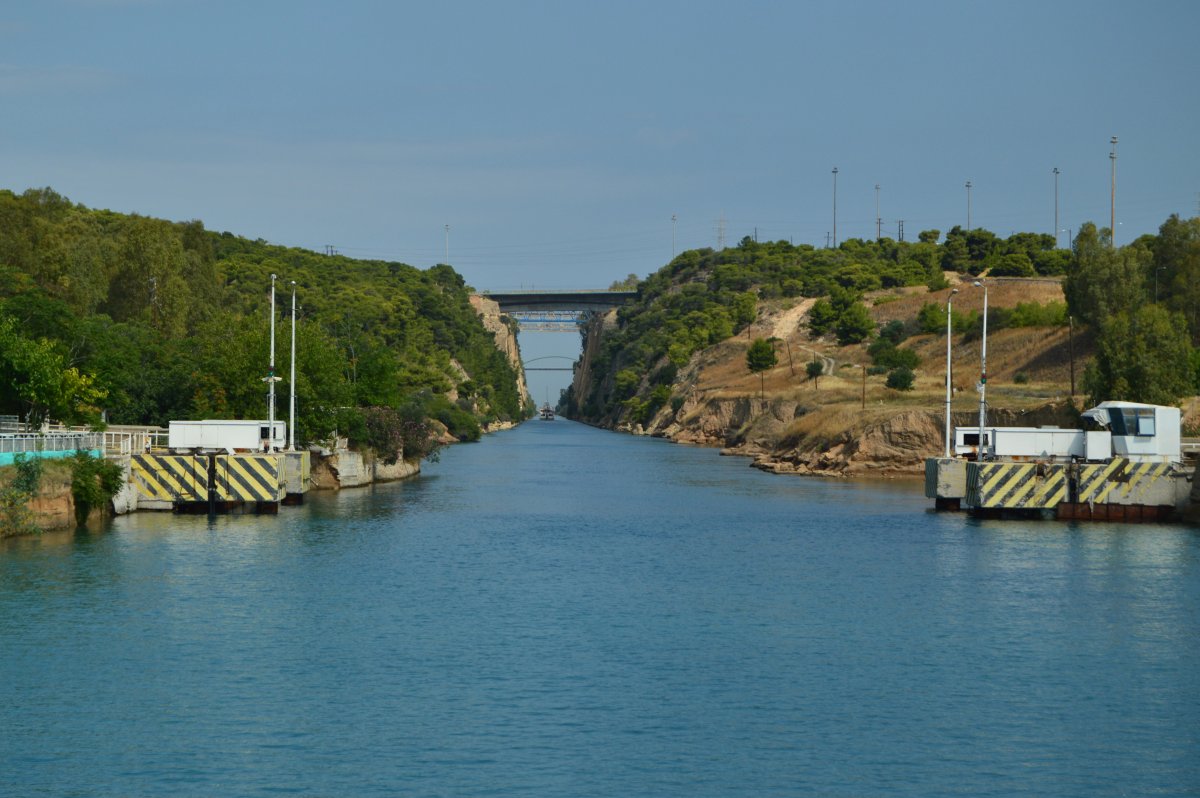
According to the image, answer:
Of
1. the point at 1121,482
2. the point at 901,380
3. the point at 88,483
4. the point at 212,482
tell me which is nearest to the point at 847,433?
the point at 901,380

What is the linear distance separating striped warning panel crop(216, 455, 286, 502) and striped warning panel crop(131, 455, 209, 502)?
0.67 metres

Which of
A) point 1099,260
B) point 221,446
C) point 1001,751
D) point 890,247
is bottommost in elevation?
point 1001,751

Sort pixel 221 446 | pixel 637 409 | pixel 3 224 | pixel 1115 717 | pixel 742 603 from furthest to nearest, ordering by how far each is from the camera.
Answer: pixel 637 409
pixel 3 224
pixel 221 446
pixel 742 603
pixel 1115 717

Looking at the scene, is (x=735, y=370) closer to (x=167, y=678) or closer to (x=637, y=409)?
(x=637, y=409)

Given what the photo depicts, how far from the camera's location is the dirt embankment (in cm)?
8394

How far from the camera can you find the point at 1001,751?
825 inches

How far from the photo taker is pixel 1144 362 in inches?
2771

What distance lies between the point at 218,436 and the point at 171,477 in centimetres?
270

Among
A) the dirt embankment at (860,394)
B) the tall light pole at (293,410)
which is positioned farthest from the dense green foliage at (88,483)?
the dirt embankment at (860,394)

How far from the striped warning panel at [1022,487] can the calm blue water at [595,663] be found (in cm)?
542

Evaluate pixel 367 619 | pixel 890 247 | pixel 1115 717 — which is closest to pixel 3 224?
pixel 367 619

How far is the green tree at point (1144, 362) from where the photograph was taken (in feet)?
230

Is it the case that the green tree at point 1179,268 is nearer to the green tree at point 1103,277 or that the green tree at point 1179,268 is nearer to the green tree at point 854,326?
the green tree at point 1103,277

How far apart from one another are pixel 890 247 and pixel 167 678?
603ft
